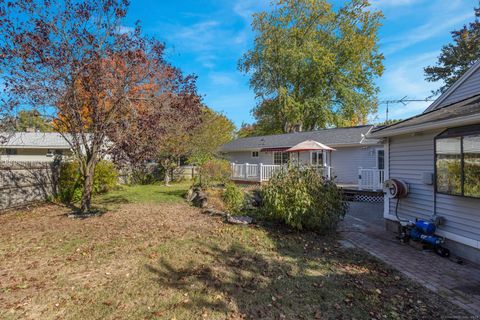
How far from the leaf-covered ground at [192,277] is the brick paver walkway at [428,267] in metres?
0.30

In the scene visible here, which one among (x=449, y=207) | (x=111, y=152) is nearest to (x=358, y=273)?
(x=449, y=207)

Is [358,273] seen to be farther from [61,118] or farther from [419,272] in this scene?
[61,118]

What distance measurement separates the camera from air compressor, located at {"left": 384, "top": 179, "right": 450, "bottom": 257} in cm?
555

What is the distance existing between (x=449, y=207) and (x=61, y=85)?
9.80 meters

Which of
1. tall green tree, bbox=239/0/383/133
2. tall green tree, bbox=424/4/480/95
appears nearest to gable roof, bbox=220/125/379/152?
tall green tree, bbox=239/0/383/133

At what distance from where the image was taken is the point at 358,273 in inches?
174

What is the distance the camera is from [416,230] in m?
5.96

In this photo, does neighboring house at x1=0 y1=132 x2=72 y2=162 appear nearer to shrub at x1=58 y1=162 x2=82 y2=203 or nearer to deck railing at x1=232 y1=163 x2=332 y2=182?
shrub at x1=58 y1=162 x2=82 y2=203

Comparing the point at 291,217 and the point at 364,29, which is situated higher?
the point at 364,29

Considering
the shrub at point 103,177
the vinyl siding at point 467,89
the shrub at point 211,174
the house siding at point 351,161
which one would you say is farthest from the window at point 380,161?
the shrub at point 103,177

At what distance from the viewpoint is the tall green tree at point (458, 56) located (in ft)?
67.4

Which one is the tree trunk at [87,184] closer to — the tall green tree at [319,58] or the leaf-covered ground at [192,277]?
the leaf-covered ground at [192,277]

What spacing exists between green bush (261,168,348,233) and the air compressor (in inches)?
54.0

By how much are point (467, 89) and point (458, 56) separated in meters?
19.3
